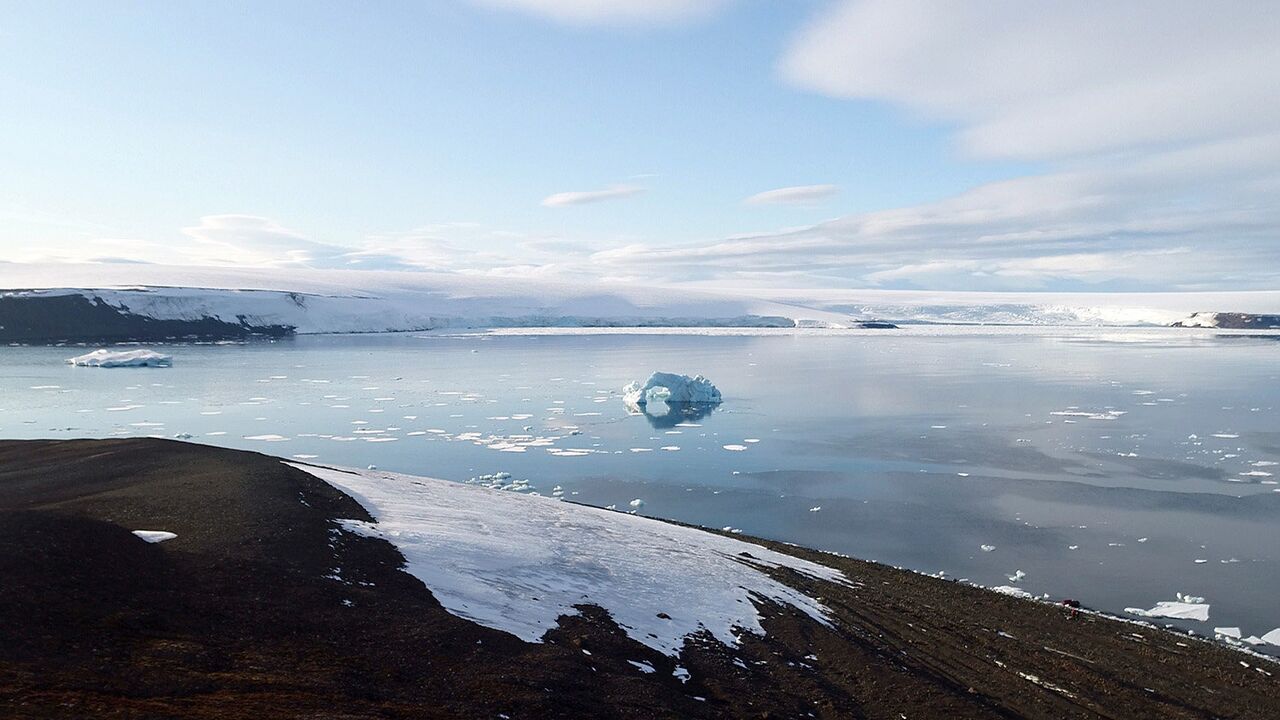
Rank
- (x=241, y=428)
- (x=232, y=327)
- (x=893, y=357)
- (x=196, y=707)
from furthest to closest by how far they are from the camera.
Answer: (x=232, y=327)
(x=893, y=357)
(x=241, y=428)
(x=196, y=707)

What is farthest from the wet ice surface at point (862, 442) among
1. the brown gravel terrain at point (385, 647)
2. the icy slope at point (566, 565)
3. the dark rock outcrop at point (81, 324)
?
the dark rock outcrop at point (81, 324)

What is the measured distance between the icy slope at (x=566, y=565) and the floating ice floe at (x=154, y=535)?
204 centimetres

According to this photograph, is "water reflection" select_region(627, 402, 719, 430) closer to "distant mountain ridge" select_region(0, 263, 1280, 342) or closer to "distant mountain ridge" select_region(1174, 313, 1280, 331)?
"distant mountain ridge" select_region(0, 263, 1280, 342)

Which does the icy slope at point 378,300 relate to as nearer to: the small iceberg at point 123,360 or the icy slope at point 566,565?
the small iceberg at point 123,360

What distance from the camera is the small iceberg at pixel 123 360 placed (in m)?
45.7

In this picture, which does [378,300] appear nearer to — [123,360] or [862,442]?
[123,360]

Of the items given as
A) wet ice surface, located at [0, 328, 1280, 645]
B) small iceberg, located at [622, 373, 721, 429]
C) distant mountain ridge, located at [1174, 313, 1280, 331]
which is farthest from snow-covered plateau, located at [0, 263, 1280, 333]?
small iceberg, located at [622, 373, 721, 429]

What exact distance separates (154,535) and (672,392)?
977 inches

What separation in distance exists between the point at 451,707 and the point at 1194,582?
11722 mm

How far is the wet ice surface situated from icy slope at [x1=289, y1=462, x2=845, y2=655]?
3571mm

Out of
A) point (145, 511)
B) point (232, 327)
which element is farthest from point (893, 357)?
point (232, 327)

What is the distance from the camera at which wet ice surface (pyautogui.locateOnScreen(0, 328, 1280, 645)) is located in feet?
45.7

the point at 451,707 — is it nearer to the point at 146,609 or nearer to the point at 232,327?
the point at 146,609

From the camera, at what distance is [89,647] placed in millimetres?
5648
